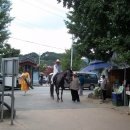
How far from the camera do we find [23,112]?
1934 cm

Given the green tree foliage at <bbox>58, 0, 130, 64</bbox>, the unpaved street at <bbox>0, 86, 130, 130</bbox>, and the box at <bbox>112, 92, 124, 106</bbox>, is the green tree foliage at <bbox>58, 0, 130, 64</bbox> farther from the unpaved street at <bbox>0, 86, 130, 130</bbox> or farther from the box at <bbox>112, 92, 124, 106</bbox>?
the box at <bbox>112, 92, 124, 106</bbox>

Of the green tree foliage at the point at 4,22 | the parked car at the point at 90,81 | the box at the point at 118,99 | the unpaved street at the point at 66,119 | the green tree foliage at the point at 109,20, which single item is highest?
the green tree foliage at the point at 4,22

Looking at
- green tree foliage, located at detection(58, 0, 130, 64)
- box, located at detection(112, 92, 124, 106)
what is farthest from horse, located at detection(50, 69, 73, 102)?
box, located at detection(112, 92, 124, 106)

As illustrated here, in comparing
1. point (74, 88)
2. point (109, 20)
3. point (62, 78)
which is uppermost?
point (109, 20)

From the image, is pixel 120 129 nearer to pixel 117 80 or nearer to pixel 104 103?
pixel 104 103

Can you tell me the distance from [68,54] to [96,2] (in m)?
72.7

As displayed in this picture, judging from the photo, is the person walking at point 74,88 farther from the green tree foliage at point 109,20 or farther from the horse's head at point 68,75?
the green tree foliage at point 109,20

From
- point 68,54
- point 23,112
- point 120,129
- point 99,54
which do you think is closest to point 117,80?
point 99,54

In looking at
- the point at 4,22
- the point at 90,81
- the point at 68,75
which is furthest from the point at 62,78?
the point at 4,22

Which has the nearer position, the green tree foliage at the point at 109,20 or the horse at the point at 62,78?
the green tree foliage at the point at 109,20

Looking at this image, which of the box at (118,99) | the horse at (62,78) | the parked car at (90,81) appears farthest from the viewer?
the parked car at (90,81)

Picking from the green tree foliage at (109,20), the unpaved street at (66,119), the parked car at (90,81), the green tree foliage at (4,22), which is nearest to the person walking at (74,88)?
the green tree foliage at (109,20)

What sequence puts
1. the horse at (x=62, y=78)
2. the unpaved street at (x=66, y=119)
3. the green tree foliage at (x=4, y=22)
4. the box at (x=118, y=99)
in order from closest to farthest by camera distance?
the unpaved street at (x=66, y=119), the box at (x=118, y=99), the horse at (x=62, y=78), the green tree foliage at (x=4, y=22)

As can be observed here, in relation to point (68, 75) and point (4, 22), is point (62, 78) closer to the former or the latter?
point (68, 75)
